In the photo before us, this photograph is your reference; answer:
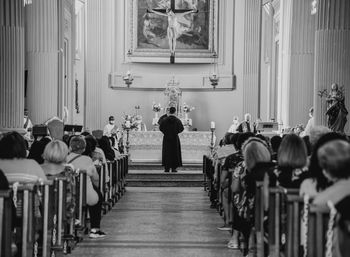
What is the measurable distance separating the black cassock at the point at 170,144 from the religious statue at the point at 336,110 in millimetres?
6987

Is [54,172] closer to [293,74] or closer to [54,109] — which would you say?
[54,109]

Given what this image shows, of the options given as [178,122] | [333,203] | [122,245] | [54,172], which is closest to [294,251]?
[333,203]

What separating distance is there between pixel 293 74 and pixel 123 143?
5665mm

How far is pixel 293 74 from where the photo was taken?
74.1 ft

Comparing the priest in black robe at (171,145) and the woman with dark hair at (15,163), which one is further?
the priest in black robe at (171,145)

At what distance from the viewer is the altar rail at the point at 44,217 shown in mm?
5945

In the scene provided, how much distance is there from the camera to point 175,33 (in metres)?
29.1

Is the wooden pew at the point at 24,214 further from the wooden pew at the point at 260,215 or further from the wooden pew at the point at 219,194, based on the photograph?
the wooden pew at the point at 219,194

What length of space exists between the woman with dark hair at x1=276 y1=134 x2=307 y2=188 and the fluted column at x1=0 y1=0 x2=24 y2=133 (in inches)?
387

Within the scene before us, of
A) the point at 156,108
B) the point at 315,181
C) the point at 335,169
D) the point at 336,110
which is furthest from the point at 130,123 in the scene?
the point at 335,169

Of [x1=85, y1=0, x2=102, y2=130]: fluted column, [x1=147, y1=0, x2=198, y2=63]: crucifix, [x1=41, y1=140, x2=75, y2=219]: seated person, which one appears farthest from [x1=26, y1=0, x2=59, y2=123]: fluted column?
[x1=41, y1=140, x2=75, y2=219]: seated person

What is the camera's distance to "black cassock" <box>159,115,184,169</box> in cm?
2181

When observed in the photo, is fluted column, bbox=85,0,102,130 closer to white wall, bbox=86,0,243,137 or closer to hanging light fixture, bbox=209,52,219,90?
white wall, bbox=86,0,243,137

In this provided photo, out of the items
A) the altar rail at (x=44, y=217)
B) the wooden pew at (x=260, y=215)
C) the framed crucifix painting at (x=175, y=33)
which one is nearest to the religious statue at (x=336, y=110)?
the altar rail at (x=44, y=217)
